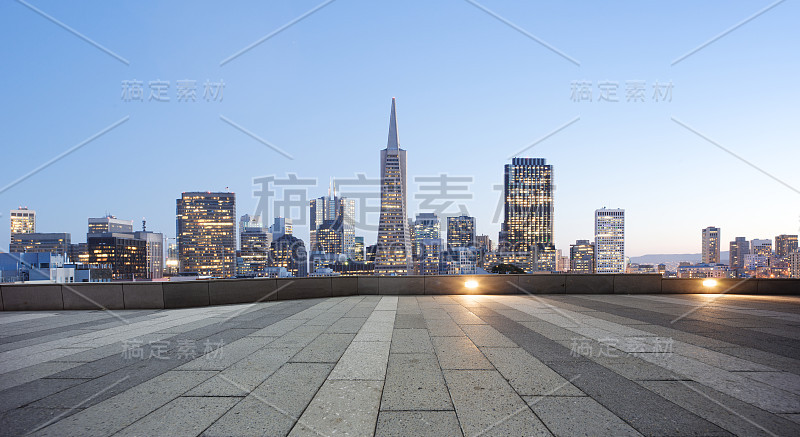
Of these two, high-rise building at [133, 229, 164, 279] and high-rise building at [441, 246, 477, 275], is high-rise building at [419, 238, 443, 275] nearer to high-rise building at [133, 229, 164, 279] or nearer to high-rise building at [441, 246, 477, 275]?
high-rise building at [441, 246, 477, 275]

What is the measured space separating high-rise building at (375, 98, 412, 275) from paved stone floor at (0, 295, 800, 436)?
144659mm

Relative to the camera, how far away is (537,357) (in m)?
6.74

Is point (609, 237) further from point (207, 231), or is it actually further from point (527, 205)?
point (207, 231)

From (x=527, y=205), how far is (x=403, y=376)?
154 metres

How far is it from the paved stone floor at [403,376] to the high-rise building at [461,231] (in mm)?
156739

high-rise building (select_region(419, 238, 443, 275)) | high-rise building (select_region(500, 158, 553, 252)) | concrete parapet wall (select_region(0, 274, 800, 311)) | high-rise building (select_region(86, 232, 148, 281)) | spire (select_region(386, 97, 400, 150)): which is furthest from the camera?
spire (select_region(386, 97, 400, 150))

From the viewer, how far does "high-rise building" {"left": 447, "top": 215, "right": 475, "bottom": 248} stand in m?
166

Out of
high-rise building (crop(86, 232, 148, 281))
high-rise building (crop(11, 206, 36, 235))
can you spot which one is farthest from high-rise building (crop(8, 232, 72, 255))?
high-rise building (crop(86, 232, 148, 281))

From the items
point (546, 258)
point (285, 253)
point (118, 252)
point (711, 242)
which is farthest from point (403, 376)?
point (711, 242)

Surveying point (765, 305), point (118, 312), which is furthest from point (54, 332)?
point (765, 305)

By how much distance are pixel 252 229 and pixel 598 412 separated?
201 metres

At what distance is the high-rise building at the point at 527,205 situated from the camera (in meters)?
133

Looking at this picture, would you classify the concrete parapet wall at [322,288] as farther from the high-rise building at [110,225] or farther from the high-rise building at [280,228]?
the high-rise building at [280,228]

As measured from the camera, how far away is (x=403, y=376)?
18.8 ft
